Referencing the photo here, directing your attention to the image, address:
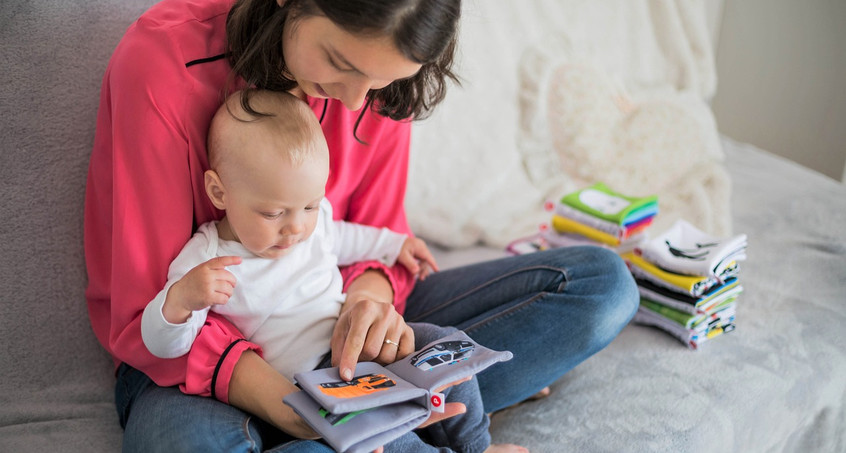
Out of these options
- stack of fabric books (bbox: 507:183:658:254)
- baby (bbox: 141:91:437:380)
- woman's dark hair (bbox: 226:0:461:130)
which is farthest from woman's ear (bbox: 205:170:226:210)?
stack of fabric books (bbox: 507:183:658:254)

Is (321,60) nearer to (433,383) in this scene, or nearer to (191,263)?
(191,263)

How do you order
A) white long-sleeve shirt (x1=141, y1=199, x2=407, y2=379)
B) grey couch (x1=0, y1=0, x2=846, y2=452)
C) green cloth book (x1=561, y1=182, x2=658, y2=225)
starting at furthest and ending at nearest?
green cloth book (x1=561, y1=182, x2=658, y2=225), grey couch (x1=0, y1=0, x2=846, y2=452), white long-sleeve shirt (x1=141, y1=199, x2=407, y2=379)

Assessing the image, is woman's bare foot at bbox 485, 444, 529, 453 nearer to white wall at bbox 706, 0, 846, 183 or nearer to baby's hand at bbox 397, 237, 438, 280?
baby's hand at bbox 397, 237, 438, 280

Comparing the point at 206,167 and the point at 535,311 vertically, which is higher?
the point at 206,167

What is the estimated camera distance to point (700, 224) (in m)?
1.92

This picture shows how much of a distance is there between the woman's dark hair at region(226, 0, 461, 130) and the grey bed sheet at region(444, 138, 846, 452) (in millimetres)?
628

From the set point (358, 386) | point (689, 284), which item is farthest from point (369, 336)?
point (689, 284)

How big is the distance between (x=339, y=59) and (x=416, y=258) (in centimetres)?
54

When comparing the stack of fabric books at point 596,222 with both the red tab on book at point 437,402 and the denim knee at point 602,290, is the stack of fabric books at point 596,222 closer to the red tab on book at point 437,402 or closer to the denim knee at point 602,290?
the denim knee at point 602,290

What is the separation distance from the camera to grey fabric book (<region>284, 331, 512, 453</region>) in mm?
907

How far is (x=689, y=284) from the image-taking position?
150 cm

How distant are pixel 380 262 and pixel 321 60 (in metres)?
0.47

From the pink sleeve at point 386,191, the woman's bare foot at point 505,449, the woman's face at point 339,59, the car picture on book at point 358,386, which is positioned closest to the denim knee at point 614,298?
the woman's bare foot at point 505,449

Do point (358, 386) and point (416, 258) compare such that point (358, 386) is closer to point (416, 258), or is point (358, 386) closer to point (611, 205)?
point (416, 258)
